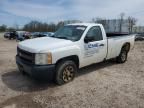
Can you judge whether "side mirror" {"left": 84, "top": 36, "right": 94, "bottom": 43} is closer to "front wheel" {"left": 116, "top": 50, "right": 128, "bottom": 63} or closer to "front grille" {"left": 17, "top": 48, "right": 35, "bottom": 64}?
"front grille" {"left": 17, "top": 48, "right": 35, "bottom": 64}

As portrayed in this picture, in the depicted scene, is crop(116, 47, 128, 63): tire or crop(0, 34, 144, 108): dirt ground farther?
crop(116, 47, 128, 63): tire

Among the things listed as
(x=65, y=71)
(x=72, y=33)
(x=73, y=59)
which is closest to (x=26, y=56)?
(x=65, y=71)

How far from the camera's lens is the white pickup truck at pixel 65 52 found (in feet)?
15.6

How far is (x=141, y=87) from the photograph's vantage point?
518 cm

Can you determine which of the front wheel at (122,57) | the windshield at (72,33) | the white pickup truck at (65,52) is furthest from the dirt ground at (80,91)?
the windshield at (72,33)

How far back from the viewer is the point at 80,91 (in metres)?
4.86

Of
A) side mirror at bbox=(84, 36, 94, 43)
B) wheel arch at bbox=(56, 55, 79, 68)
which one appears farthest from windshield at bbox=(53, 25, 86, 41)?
wheel arch at bbox=(56, 55, 79, 68)

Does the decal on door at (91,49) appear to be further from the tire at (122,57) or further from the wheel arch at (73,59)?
the tire at (122,57)

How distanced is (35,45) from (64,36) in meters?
1.32

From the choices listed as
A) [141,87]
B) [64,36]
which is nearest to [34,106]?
[64,36]

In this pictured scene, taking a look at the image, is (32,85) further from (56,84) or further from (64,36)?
(64,36)

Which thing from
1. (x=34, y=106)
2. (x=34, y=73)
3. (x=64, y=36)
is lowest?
(x=34, y=106)

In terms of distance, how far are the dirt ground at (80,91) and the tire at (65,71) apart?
179 mm

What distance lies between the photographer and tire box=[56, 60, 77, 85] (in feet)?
16.8
